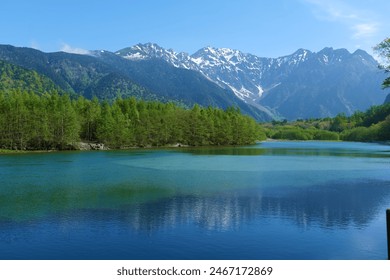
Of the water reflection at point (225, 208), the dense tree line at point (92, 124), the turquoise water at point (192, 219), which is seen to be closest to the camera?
the turquoise water at point (192, 219)

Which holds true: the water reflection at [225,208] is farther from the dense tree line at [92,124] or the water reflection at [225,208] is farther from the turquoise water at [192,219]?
the dense tree line at [92,124]

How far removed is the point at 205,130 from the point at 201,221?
6380 inches

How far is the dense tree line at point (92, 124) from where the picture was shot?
124 metres

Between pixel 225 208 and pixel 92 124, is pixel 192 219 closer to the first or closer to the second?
pixel 225 208

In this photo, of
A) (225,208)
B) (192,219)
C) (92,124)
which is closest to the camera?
(192,219)

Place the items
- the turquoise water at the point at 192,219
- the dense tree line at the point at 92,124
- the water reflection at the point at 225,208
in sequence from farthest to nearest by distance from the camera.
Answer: the dense tree line at the point at 92,124 → the water reflection at the point at 225,208 → the turquoise water at the point at 192,219

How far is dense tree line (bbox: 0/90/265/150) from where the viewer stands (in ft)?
408

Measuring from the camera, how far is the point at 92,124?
15625cm

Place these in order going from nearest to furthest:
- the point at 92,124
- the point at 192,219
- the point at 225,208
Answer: the point at 192,219, the point at 225,208, the point at 92,124

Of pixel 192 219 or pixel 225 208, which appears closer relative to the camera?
pixel 192 219

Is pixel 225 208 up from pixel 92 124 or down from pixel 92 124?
down

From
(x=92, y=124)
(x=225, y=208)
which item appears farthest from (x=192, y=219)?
(x=92, y=124)

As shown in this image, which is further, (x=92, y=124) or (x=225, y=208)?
(x=92, y=124)

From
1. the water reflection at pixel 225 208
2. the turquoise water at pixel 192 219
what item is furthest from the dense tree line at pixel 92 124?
the water reflection at pixel 225 208
